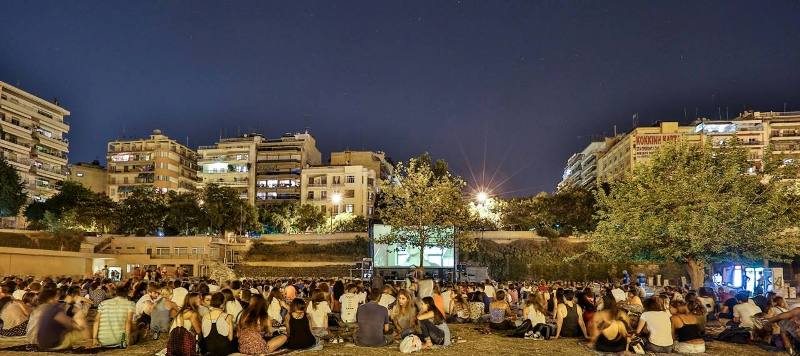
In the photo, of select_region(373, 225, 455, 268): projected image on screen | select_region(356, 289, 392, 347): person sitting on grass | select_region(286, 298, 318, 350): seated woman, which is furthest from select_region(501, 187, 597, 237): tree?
select_region(286, 298, 318, 350): seated woman

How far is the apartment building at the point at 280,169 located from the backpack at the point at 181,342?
8619cm

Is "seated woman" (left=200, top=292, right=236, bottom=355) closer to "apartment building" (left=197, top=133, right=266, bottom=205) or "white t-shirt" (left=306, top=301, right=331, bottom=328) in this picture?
"white t-shirt" (left=306, top=301, right=331, bottom=328)

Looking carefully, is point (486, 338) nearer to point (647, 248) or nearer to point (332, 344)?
point (332, 344)

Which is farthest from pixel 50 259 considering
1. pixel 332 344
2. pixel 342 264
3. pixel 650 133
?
pixel 650 133

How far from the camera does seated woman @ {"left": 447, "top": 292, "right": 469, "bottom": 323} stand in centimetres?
1850

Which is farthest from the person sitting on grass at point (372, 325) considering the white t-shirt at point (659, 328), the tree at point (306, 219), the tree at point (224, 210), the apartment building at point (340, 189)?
the apartment building at point (340, 189)

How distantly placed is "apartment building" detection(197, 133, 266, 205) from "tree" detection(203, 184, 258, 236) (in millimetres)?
26015

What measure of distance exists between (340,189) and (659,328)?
8221cm

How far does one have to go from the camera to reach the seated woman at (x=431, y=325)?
12992 mm

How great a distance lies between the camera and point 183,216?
69.9m

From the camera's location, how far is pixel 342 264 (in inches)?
2399

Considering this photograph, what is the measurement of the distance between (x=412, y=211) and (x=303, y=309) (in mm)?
26543

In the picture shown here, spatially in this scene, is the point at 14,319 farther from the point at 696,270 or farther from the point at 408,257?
the point at 408,257

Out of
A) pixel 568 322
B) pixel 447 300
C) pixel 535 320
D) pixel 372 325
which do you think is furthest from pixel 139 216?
pixel 568 322
